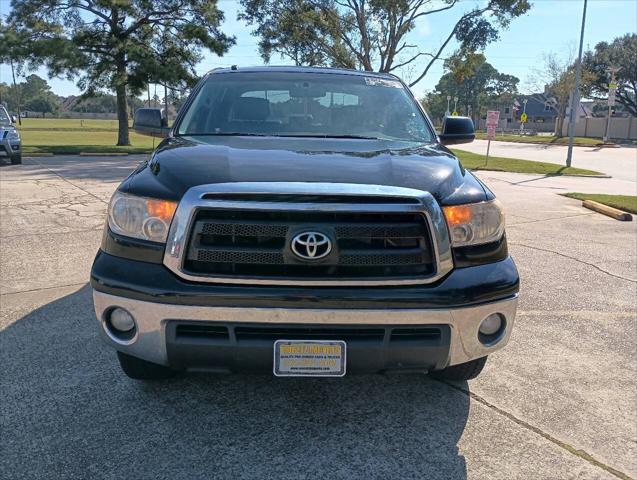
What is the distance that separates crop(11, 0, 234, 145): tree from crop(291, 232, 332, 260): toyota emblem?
23951mm

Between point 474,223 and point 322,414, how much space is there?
1.26 meters

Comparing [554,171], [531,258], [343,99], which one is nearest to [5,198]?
[343,99]

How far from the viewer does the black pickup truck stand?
92.7 inches

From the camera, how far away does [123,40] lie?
2450 cm

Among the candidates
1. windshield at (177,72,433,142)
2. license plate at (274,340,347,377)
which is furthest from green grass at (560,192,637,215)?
license plate at (274,340,347,377)

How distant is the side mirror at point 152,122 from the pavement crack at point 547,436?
2.79 meters

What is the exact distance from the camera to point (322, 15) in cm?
2672

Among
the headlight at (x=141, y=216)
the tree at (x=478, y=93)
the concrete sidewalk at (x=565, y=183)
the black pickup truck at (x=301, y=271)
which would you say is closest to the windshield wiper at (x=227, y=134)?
the black pickup truck at (x=301, y=271)

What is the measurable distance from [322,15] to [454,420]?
1052 inches

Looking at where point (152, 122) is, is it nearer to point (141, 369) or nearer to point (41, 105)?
point (141, 369)

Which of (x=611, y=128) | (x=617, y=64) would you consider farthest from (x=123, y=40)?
(x=617, y=64)

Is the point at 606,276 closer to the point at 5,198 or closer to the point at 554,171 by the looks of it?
the point at 5,198

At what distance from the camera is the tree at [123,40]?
23375mm

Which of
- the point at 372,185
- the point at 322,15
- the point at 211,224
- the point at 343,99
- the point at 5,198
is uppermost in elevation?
the point at 322,15
